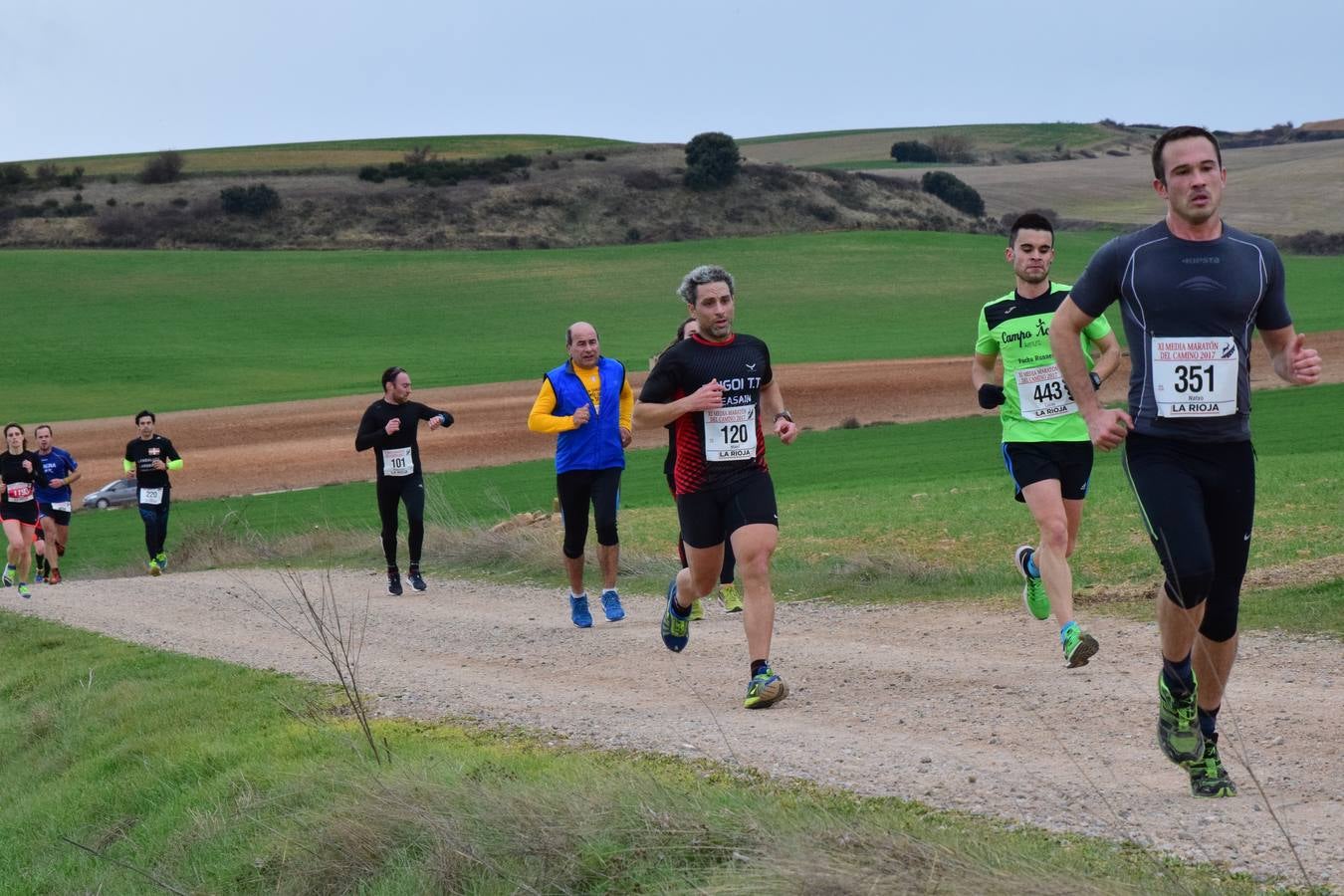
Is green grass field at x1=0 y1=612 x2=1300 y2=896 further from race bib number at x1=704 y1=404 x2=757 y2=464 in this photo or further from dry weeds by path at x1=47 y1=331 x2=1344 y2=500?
dry weeds by path at x1=47 y1=331 x2=1344 y2=500

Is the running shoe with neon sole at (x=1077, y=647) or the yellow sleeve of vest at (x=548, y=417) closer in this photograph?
the running shoe with neon sole at (x=1077, y=647)

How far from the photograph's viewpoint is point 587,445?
41.6 ft

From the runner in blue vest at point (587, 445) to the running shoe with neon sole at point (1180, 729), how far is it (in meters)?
6.73

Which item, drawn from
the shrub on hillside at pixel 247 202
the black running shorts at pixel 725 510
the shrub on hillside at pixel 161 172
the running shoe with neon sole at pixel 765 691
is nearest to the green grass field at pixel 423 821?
the running shoe with neon sole at pixel 765 691

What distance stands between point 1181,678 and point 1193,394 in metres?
1.00

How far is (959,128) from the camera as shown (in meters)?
154

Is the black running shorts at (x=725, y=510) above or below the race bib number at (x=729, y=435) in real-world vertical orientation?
below

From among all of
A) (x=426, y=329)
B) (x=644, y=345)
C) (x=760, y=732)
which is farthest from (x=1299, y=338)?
(x=426, y=329)

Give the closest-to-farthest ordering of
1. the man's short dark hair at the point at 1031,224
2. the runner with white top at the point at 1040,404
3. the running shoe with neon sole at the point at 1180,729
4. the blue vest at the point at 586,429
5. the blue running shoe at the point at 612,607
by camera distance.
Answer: the running shoe with neon sole at the point at 1180,729, the runner with white top at the point at 1040,404, the man's short dark hair at the point at 1031,224, the blue running shoe at the point at 612,607, the blue vest at the point at 586,429

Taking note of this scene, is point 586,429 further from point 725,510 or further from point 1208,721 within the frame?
point 1208,721

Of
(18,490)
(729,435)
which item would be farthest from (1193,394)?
(18,490)

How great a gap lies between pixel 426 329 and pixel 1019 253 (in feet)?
199

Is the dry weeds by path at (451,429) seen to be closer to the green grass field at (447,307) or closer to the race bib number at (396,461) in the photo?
the green grass field at (447,307)

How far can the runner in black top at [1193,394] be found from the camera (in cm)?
593
